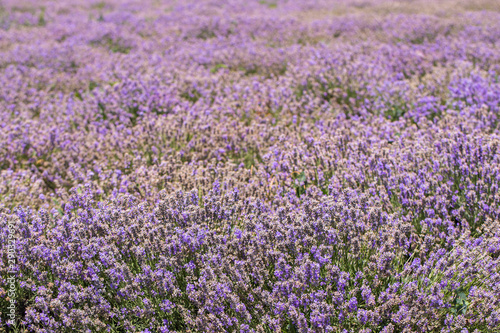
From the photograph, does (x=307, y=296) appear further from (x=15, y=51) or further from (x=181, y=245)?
(x=15, y=51)

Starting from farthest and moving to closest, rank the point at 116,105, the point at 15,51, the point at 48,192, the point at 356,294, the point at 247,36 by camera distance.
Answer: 1. the point at 247,36
2. the point at 15,51
3. the point at 116,105
4. the point at 48,192
5. the point at 356,294

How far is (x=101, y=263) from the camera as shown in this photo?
8.26 feet

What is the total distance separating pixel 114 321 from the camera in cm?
244

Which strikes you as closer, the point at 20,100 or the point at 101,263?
the point at 101,263

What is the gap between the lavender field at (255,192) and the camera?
226 cm

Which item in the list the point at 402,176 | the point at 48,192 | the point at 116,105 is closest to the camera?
the point at 402,176

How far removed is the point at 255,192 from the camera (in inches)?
125

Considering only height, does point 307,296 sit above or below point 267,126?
below

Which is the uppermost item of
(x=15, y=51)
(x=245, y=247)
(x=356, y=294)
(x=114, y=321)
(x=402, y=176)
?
(x=15, y=51)

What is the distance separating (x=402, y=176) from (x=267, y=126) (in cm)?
176

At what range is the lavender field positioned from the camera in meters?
2.26

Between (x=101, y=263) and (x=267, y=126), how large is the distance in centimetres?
246

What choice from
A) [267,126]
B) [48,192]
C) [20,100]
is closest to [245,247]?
[267,126]

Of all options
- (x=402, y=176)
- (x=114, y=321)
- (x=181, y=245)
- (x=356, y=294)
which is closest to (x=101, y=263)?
(x=114, y=321)
